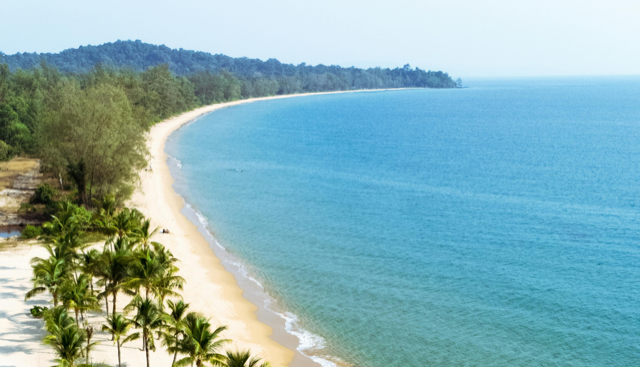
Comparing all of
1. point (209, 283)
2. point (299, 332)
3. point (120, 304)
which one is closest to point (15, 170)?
point (209, 283)

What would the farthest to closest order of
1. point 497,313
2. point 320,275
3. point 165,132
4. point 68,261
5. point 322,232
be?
1. point 165,132
2. point 322,232
3. point 320,275
4. point 497,313
5. point 68,261

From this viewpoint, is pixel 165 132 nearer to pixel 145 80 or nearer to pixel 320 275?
pixel 145 80

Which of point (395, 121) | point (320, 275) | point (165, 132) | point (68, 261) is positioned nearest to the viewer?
point (68, 261)

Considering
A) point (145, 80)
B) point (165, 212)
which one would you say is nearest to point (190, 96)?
point (145, 80)

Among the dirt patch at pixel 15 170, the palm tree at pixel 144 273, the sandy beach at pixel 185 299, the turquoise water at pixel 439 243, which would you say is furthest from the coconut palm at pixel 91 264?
the dirt patch at pixel 15 170

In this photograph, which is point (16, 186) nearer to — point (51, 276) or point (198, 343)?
point (51, 276)

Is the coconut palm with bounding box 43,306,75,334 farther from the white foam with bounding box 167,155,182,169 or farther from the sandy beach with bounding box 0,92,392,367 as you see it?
the white foam with bounding box 167,155,182,169

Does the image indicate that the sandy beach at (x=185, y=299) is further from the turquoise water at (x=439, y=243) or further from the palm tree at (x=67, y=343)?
the palm tree at (x=67, y=343)

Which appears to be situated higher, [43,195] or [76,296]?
[76,296]
